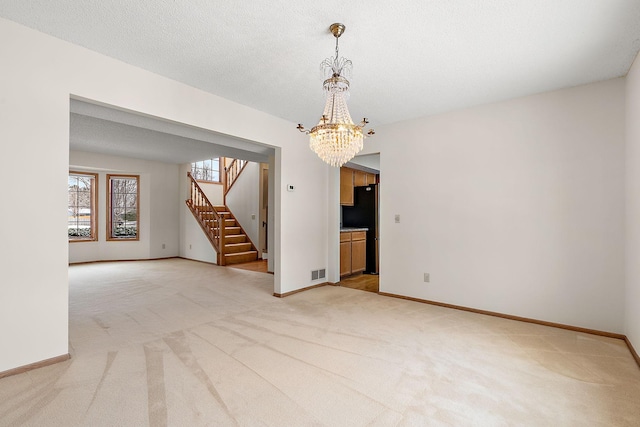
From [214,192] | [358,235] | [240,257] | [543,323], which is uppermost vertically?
[214,192]

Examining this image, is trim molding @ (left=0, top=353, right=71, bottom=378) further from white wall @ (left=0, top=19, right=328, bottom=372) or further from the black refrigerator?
the black refrigerator

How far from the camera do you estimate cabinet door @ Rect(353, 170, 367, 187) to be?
22.1ft

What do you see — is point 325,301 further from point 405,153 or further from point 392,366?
point 405,153

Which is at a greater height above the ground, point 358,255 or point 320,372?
point 358,255

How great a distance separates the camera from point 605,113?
10.2ft

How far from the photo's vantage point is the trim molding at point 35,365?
2.21 metres

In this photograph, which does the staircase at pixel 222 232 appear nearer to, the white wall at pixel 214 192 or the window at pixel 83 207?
the white wall at pixel 214 192

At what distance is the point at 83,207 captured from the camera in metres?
7.69

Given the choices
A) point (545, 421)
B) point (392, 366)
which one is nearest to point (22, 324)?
point (392, 366)

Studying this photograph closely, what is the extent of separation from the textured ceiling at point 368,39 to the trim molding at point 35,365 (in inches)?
101

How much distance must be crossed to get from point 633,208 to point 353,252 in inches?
160

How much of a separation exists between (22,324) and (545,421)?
3596 millimetres

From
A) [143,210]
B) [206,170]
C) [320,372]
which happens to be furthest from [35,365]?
[206,170]

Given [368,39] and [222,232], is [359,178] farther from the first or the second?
[368,39]
